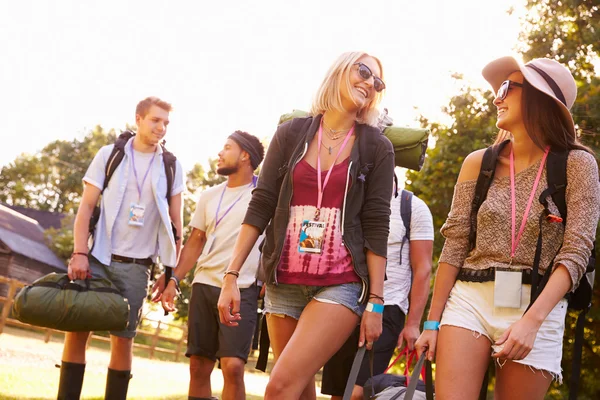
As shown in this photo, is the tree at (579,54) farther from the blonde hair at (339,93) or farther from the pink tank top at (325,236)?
the pink tank top at (325,236)

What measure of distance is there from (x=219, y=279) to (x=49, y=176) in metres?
76.6

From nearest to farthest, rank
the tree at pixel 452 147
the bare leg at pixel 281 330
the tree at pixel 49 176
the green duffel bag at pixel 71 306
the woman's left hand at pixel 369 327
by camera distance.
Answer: the woman's left hand at pixel 369 327 < the bare leg at pixel 281 330 < the green duffel bag at pixel 71 306 < the tree at pixel 452 147 < the tree at pixel 49 176

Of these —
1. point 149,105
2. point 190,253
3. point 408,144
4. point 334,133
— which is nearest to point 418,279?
point 408,144

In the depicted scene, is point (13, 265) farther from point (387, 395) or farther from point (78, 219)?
point (387, 395)

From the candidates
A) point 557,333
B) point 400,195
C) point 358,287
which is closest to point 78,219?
point 400,195

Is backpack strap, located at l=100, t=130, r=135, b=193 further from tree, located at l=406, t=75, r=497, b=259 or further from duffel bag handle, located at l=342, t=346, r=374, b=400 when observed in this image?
tree, located at l=406, t=75, r=497, b=259

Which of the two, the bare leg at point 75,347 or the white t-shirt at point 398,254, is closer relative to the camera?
the white t-shirt at point 398,254

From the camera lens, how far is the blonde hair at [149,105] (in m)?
7.47

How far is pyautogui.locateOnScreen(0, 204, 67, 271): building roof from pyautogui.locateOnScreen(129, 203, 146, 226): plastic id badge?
44.7 metres

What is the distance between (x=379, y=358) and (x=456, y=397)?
7.70 feet

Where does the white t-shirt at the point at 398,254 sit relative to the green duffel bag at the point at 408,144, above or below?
below

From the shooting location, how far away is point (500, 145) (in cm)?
435

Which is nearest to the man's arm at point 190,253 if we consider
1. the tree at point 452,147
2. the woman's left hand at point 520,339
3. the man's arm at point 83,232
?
the man's arm at point 83,232

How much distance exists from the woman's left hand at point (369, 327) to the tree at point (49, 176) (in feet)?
241
